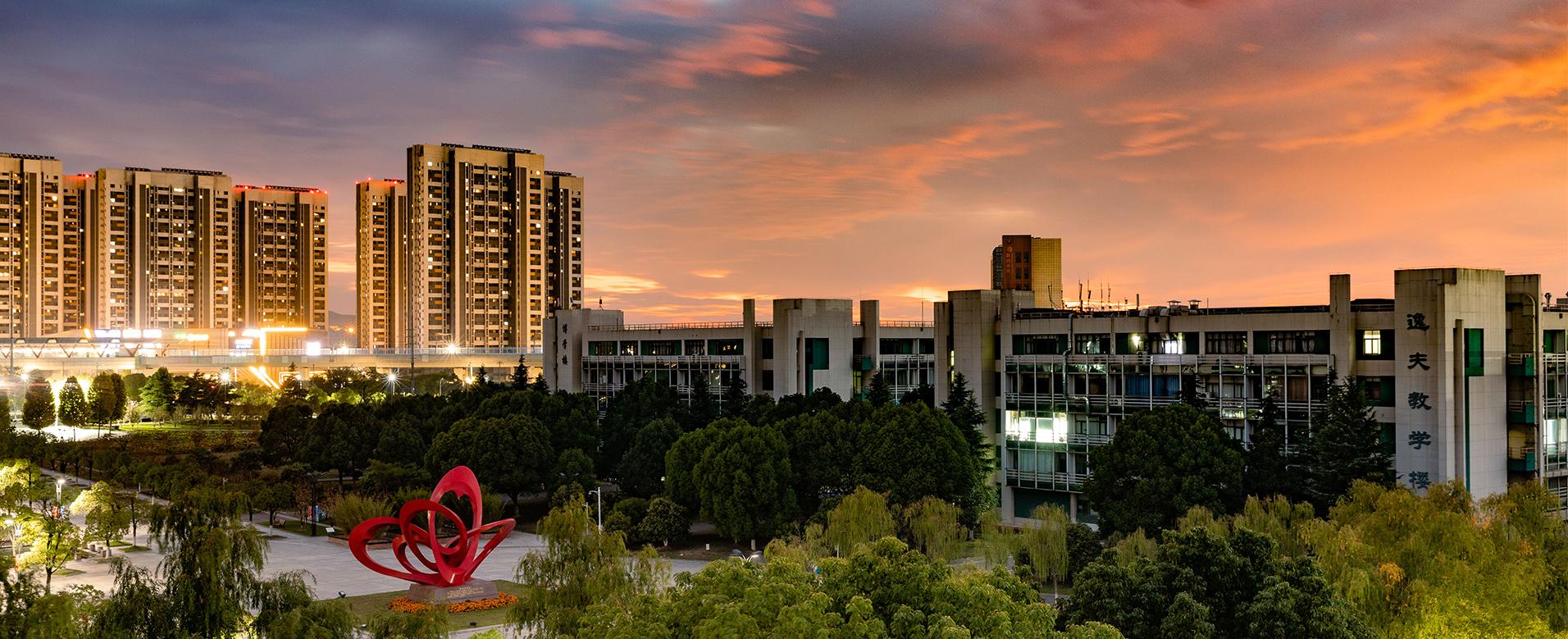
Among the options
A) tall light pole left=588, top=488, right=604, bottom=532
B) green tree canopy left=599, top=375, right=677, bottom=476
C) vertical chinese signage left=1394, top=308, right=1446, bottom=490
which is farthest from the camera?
green tree canopy left=599, top=375, right=677, bottom=476

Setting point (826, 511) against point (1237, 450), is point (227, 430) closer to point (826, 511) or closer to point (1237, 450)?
point (826, 511)

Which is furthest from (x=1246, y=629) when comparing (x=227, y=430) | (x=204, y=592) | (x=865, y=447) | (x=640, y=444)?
(x=227, y=430)

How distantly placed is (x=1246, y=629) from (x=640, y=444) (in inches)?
1791

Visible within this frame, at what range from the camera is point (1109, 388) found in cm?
6581

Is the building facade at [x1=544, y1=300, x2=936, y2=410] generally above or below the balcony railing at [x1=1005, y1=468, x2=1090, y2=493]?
above

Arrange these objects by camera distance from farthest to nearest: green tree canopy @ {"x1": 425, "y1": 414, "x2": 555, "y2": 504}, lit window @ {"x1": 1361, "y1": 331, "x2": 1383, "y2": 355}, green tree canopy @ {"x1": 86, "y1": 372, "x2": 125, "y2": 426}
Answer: green tree canopy @ {"x1": 86, "y1": 372, "x2": 125, "y2": 426}
green tree canopy @ {"x1": 425, "y1": 414, "x2": 555, "y2": 504}
lit window @ {"x1": 1361, "y1": 331, "x2": 1383, "y2": 355}

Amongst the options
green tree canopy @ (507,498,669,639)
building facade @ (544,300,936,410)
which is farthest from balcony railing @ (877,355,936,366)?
green tree canopy @ (507,498,669,639)

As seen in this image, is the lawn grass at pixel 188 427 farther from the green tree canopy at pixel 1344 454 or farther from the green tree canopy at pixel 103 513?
the green tree canopy at pixel 1344 454

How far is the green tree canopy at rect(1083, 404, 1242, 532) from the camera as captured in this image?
51.7 m

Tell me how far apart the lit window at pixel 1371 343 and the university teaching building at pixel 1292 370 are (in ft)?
0.25

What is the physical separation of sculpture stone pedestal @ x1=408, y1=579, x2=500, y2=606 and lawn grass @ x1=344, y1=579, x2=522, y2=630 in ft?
2.97

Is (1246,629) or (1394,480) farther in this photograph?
(1394,480)

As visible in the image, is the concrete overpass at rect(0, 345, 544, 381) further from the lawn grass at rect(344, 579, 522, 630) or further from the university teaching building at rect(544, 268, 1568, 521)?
the lawn grass at rect(344, 579, 522, 630)

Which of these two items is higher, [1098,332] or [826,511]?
[1098,332]
